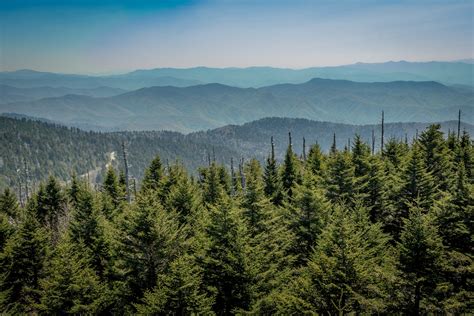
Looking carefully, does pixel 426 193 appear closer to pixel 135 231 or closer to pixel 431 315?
pixel 431 315

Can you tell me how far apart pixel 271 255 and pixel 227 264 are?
155 inches

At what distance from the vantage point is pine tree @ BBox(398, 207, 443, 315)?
663 inches

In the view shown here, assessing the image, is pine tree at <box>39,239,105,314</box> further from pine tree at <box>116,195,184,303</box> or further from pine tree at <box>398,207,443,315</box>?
pine tree at <box>398,207,443,315</box>

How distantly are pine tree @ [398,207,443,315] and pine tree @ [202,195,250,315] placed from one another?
340 inches

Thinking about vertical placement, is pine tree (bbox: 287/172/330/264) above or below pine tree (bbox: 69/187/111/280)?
above

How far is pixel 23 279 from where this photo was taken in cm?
3028

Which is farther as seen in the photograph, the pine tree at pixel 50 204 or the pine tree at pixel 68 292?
the pine tree at pixel 50 204

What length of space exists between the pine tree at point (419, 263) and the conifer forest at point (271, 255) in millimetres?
47

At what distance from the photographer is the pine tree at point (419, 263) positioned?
16828 millimetres

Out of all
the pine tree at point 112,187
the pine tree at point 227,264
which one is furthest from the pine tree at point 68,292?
the pine tree at point 112,187

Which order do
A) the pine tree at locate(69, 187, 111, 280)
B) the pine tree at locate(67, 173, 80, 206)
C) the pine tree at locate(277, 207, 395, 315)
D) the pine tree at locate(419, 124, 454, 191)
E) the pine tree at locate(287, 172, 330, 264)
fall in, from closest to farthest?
the pine tree at locate(277, 207, 395, 315) < the pine tree at locate(287, 172, 330, 264) < the pine tree at locate(69, 187, 111, 280) < the pine tree at locate(419, 124, 454, 191) < the pine tree at locate(67, 173, 80, 206)

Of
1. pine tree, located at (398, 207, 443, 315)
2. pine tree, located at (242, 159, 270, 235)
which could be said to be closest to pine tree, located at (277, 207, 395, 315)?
pine tree, located at (398, 207, 443, 315)

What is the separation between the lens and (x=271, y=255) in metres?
24.4

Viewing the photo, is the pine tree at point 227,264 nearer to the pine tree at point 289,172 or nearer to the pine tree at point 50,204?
the pine tree at point 289,172
